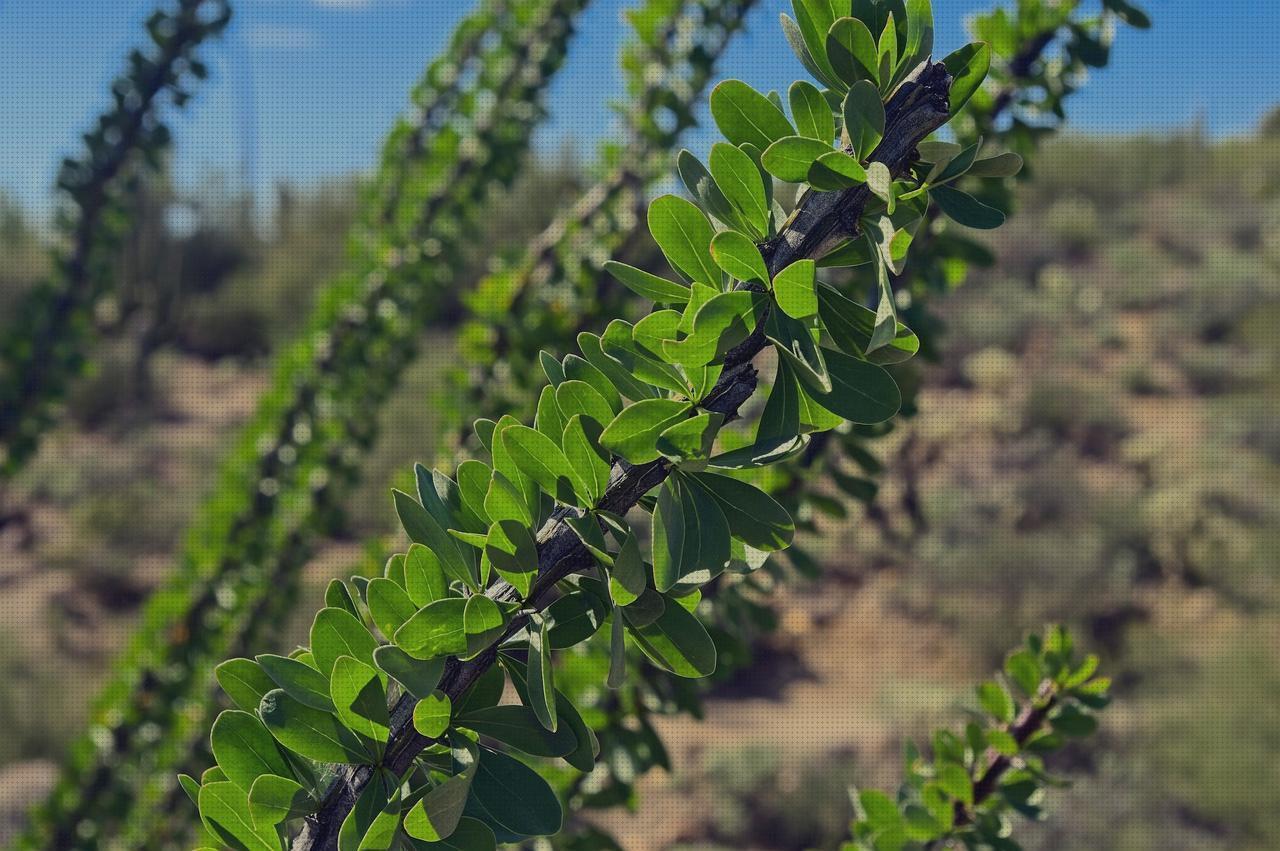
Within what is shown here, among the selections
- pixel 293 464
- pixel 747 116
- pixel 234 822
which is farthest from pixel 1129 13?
pixel 293 464

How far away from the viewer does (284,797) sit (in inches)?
24.1

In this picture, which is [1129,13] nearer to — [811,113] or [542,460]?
[811,113]

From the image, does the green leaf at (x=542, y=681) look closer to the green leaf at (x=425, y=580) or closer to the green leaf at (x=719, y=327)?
the green leaf at (x=425, y=580)

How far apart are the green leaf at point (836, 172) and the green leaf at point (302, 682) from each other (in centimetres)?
42

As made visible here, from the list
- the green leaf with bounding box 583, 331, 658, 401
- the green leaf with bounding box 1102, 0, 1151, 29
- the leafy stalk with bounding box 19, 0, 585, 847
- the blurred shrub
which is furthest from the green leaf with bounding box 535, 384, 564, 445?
the blurred shrub

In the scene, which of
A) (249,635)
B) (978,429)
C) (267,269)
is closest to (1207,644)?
(978,429)

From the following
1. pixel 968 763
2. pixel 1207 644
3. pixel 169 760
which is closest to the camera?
pixel 968 763

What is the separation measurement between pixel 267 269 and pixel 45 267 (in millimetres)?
2713

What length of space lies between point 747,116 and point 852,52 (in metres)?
0.07

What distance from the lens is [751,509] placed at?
0.59 metres

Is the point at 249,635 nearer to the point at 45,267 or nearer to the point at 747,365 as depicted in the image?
the point at 747,365

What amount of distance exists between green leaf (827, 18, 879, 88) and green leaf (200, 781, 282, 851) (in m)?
0.59

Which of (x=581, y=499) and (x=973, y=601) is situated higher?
(x=973, y=601)

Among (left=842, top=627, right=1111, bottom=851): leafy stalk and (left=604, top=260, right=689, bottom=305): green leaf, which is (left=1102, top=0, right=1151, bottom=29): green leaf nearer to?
(left=842, top=627, right=1111, bottom=851): leafy stalk
